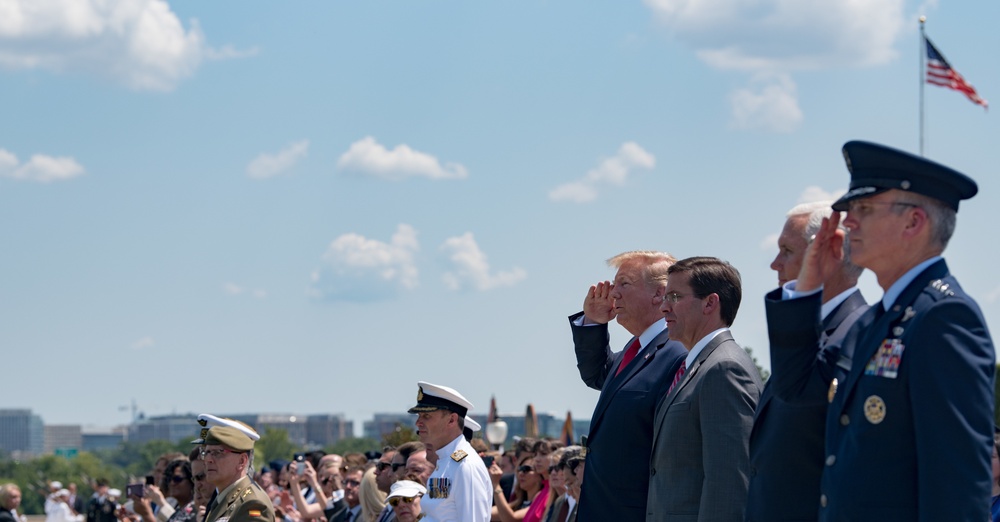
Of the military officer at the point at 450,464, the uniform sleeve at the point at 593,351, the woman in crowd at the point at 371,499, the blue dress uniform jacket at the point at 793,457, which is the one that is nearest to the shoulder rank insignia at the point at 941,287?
the blue dress uniform jacket at the point at 793,457

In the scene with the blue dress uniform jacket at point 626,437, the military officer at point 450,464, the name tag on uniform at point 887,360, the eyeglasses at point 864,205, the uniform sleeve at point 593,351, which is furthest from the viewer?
the military officer at point 450,464

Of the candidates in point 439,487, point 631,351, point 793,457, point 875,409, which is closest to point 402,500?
point 439,487

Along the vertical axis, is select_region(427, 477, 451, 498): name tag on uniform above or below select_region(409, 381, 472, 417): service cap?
below

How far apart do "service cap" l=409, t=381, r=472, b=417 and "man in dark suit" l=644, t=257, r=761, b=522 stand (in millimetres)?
2789

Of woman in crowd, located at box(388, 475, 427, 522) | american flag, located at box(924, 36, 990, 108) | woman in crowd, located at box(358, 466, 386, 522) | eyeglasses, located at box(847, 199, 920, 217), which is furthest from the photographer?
american flag, located at box(924, 36, 990, 108)

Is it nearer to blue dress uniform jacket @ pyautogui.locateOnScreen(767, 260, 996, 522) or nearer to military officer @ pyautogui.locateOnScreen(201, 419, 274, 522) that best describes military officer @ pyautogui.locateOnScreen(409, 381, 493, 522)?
military officer @ pyautogui.locateOnScreen(201, 419, 274, 522)

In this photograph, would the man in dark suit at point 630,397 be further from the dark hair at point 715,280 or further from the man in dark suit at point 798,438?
the man in dark suit at point 798,438

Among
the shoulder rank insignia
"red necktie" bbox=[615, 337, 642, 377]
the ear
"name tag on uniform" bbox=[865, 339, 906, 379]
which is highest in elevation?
the ear

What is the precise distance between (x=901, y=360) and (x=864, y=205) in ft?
1.75

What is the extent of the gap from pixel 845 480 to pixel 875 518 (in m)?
0.16

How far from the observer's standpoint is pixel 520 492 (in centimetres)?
1345

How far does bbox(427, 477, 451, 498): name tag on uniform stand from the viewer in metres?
8.51

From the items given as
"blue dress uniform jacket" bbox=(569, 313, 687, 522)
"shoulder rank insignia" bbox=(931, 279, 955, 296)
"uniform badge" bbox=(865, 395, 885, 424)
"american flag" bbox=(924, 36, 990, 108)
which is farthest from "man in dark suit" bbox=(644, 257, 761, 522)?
"american flag" bbox=(924, 36, 990, 108)

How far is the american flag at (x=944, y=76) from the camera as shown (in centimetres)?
2747
